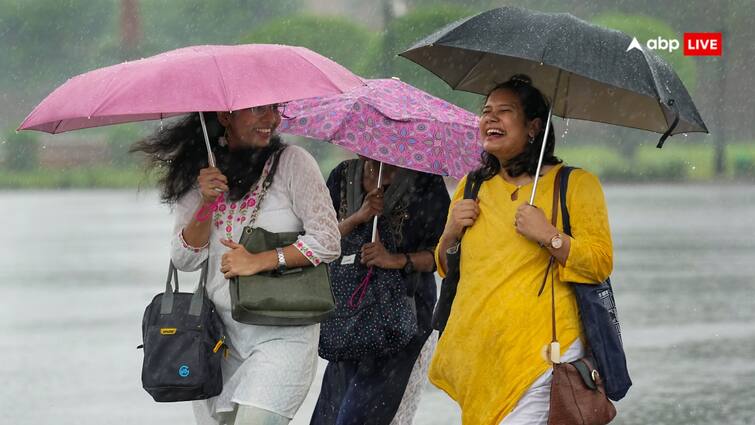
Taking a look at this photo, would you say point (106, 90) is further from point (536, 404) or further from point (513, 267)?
point (536, 404)

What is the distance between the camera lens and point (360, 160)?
5.79 metres

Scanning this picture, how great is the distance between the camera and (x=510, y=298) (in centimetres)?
→ 454

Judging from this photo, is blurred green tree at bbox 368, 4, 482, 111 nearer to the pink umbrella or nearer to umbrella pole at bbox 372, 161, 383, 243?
umbrella pole at bbox 372, 161, 383, 243

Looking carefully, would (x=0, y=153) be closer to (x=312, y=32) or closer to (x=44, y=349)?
(x=312, y=32)

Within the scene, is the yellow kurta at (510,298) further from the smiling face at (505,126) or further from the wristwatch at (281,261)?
the wristwatch at (281,261)

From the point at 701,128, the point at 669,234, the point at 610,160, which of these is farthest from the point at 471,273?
the point at 610,160

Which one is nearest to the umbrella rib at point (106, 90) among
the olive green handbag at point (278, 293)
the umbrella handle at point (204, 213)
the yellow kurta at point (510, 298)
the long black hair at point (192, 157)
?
the long black hair at point (192, 157)

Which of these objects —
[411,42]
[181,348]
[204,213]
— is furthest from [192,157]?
[411,42]

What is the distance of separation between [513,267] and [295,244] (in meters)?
0.73

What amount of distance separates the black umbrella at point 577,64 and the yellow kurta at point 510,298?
0.35 meters

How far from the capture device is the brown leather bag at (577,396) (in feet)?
14.4

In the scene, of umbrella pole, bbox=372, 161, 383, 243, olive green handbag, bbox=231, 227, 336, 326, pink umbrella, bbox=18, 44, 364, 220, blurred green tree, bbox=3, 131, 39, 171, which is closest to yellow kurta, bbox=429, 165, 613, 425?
olive green handbag, bbox=231, 227, 336, 326

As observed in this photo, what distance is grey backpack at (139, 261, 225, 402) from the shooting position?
4.66 m

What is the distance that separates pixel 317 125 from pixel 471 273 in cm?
118
